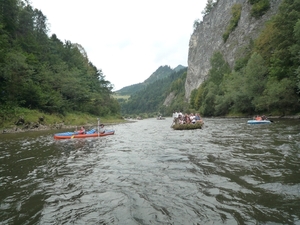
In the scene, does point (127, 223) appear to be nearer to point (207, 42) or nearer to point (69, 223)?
point (69, 223)

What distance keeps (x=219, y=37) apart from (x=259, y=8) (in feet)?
91.2

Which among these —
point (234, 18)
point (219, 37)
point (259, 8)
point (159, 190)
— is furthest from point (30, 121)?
point (219, 37)

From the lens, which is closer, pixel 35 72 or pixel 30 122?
pixel 30 122

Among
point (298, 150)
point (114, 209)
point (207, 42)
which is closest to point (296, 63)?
point (298, 150)

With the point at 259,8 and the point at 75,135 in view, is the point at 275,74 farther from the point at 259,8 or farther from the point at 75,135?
the point at 259,8

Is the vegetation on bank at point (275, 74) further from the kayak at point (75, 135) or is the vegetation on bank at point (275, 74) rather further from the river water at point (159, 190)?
the river water at point (159, 190)

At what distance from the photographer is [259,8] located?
61.8 m

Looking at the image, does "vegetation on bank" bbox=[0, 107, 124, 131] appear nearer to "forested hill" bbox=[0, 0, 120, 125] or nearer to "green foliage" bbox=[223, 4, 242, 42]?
"forested hill" bbox=[0, 0, 120, 125]

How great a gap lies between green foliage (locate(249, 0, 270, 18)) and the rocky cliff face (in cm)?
110

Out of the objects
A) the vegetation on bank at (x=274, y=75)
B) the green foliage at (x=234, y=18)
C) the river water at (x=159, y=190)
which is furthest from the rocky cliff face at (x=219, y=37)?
the river water at (x=159, y=190)

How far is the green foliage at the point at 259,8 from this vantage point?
201 feet

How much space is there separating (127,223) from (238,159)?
638cm

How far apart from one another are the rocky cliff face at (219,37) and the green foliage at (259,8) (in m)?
1.10

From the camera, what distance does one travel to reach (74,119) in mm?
43469
